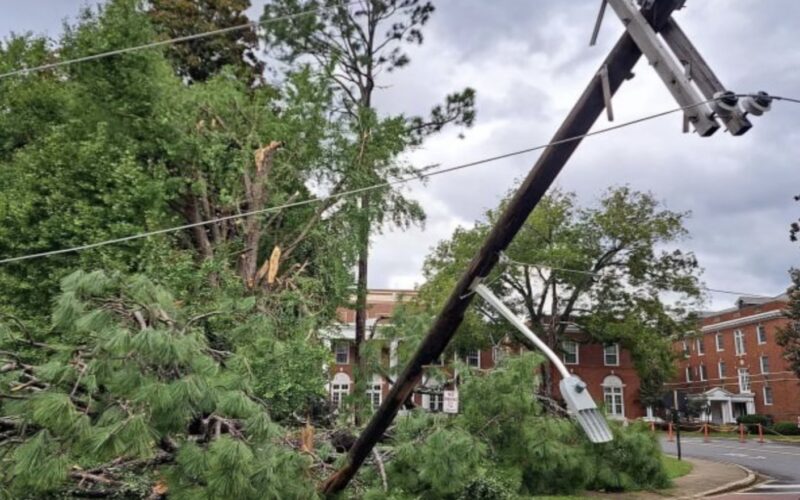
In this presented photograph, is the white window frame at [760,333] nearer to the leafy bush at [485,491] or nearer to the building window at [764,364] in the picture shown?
the building window at [764,364]

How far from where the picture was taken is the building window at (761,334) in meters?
38.8

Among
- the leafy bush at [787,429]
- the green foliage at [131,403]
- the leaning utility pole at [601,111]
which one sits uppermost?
the leaning utility pole at [601,111]

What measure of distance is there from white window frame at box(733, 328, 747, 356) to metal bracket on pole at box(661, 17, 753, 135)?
44.2 meters

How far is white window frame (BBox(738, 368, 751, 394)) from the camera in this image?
40.3m

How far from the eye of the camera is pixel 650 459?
36.4 ft

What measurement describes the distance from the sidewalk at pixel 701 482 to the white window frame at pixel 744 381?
29.3 metres

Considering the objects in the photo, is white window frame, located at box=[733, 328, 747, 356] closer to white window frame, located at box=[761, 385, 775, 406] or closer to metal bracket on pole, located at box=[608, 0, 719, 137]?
white window frame, located at box=[761, 385, 775, 406]

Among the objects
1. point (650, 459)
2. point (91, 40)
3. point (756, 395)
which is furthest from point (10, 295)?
point (756, 395)

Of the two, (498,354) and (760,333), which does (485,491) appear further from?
(760,333)

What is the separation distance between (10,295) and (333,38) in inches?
453

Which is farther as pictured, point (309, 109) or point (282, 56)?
point (282, 56)

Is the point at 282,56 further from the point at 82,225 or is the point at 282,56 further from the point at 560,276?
the point at 560,276

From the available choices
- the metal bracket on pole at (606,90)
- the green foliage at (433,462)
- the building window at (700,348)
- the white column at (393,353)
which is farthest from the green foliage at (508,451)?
the building window at (700,348)

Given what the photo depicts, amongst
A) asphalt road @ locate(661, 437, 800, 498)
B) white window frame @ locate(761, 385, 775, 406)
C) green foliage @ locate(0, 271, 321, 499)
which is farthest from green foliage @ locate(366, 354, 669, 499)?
white window frame @ locate(761, 385, 775, 406)
